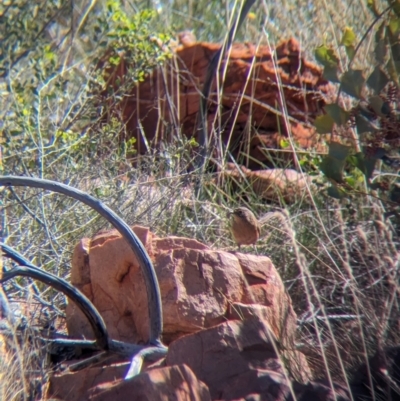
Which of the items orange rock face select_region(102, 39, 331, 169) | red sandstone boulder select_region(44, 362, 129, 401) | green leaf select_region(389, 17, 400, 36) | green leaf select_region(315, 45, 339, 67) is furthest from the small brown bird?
orange rock face select_region(102, 39, 331, 169)

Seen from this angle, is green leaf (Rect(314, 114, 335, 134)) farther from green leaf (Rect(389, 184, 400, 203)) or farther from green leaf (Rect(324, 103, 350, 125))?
green leaf (Rect(389, 184, 400, 203))

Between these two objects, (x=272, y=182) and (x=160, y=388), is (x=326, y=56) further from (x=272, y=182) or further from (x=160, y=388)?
(x=272, y=182)

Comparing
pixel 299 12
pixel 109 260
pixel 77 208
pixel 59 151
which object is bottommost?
pixel 109 260

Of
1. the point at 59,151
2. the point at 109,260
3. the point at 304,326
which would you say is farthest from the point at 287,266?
the point at 59,151

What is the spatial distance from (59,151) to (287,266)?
4.98ft

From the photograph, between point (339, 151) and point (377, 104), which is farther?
point (339, 151)

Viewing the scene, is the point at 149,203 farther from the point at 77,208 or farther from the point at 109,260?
the point at 109,260

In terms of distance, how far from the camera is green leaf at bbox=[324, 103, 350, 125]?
2.88 metres

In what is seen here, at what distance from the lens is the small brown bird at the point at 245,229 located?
3.63 meters

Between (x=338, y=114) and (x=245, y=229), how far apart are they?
3.12 ft

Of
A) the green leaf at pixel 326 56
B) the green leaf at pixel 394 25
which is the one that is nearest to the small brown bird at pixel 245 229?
the green leaf at pixel 326 56

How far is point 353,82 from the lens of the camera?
2.83m

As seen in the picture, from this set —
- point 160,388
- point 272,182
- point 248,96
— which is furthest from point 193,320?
point 248,96

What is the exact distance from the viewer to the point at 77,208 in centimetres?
390
